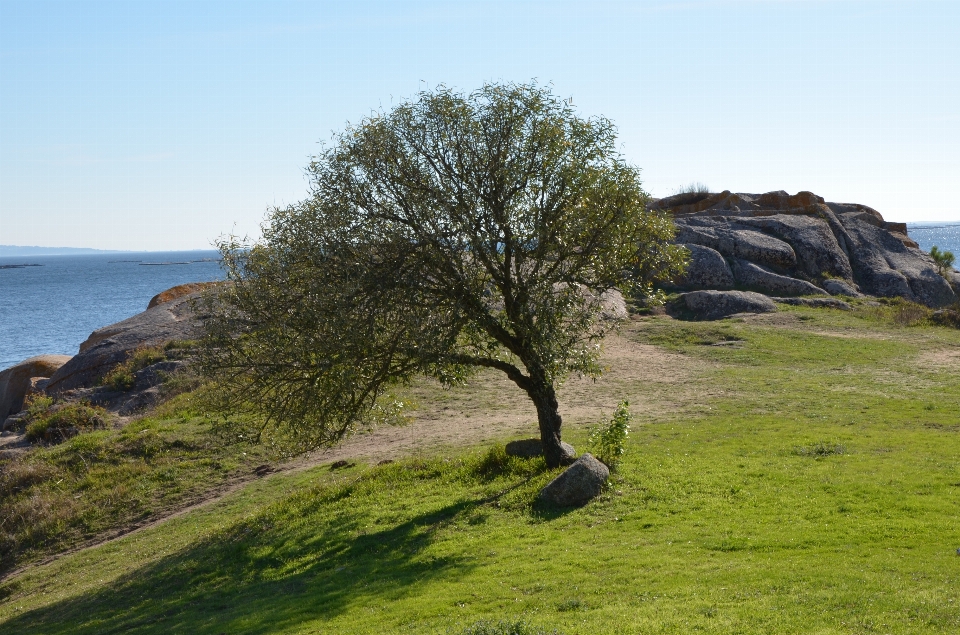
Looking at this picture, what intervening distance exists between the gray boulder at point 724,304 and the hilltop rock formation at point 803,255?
12.9 feet

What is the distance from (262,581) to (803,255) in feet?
164

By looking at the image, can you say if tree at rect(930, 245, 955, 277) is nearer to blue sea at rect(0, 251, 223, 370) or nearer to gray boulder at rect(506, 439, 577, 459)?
gray boulder at rect(506, 439, 577, 459)

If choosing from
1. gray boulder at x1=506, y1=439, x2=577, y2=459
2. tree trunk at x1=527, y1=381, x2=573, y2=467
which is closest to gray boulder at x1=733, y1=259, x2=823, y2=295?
gray boulder at x1=506, y1=439, x2=577, y2=459

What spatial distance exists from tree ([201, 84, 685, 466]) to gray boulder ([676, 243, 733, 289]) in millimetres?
36097

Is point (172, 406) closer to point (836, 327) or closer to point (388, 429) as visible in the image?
point (388, 429)

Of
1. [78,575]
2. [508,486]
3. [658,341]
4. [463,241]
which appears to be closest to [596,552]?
[508,486]

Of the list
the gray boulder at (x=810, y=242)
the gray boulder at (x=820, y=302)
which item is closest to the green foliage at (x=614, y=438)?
the gray boulder at (x=820, y=302)

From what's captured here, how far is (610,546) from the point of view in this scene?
578 inches

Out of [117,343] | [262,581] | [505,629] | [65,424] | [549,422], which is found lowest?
[262,581]

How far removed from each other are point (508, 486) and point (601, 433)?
2666 millimetres

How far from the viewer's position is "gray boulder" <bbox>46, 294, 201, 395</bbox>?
135 feet

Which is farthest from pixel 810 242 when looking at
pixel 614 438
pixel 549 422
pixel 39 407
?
pixel 39 407

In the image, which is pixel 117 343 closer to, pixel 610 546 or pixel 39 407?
pixel 39 407

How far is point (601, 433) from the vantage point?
66.6 feet
